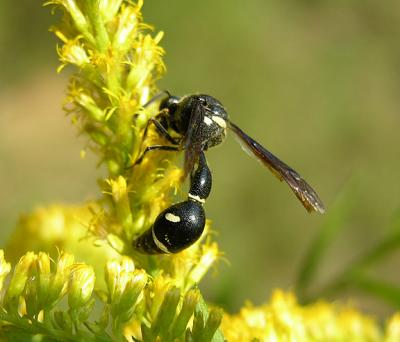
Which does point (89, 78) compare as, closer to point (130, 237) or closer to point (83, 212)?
point (130, 237)

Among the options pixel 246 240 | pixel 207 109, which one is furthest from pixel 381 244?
pixel 246 240

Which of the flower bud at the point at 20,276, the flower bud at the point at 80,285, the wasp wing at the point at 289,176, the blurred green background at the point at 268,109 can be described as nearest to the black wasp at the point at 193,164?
Answer: the wasp wing at the point at 289,176

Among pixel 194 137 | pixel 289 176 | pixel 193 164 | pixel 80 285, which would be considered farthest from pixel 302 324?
pixel 80 285

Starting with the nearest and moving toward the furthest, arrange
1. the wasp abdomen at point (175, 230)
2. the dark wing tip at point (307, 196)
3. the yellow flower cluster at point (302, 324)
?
the wasp abdomen at point (175, 230)
the dark wing tip at point (307, 196)
the yellow flower cluster at point (302, 324)

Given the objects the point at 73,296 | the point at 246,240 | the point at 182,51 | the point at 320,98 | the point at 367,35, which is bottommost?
the point at 246,240

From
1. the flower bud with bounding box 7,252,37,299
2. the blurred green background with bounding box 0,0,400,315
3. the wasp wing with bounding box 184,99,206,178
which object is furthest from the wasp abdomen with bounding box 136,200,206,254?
the blurred green background with bounding box 0,0,400,315

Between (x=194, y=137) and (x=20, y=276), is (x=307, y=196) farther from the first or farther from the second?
(x=20, y=276)

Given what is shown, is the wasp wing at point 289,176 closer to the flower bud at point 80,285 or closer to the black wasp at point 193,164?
the black wasp at point 193,164
